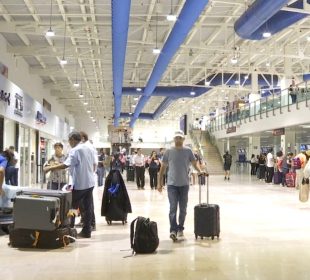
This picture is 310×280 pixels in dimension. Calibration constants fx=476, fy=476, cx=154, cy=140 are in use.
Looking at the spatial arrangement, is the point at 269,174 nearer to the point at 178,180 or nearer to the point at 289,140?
the point at 289,140

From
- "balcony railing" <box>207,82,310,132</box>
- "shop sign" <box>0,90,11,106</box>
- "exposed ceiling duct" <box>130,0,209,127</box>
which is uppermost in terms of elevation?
"exposed ceiling duct" <box>130,0,209,127</box>

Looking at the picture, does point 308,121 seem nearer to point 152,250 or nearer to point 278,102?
point 278,102

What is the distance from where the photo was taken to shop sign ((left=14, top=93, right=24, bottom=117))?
48.2 feet

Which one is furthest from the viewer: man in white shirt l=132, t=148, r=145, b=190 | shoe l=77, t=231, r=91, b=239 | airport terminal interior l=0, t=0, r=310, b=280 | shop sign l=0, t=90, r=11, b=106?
man in white shirt l=132, t=148, r=145, b=190

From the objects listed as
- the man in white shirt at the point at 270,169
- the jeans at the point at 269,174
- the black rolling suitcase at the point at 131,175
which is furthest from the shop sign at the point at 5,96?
the jeans at the point at 269,174

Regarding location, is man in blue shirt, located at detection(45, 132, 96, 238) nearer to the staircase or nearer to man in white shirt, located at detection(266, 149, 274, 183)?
man in white shirt, located at detection(266, 149, 274, 183)

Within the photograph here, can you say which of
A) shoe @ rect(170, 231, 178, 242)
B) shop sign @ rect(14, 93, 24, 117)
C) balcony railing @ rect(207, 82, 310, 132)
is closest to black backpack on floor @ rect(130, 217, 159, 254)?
shoe @ rect(170, 231, 178, 242)

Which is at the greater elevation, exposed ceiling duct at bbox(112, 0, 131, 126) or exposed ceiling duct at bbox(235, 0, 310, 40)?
exposed ceiling duct at bbox(235, 0, 310, 40)

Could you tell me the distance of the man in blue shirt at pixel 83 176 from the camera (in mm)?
6359

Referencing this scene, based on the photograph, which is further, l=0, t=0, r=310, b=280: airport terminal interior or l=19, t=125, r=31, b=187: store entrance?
l=19, t=125, r=31, b=187: store entrance

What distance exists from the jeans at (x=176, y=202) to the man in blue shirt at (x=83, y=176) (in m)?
1.09

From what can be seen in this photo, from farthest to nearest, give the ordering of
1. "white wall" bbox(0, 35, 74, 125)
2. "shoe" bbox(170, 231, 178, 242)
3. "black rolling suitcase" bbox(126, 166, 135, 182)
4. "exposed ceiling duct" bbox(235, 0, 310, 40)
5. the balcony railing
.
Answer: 1. "black rolling suitcase" bbox(126, 166, 135, 182)
2. the balcony railing
3. "white wall" bbox(0, 35, 74, 125)
4. "exposed ceiling duct" bbox(235, 0, 310, 40)
5. "shoe" bbox(170, 231, 178, 242)

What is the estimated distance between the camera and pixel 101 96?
34750 mm

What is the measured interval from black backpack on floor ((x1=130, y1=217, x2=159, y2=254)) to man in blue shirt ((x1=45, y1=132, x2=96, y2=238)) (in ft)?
3.79
